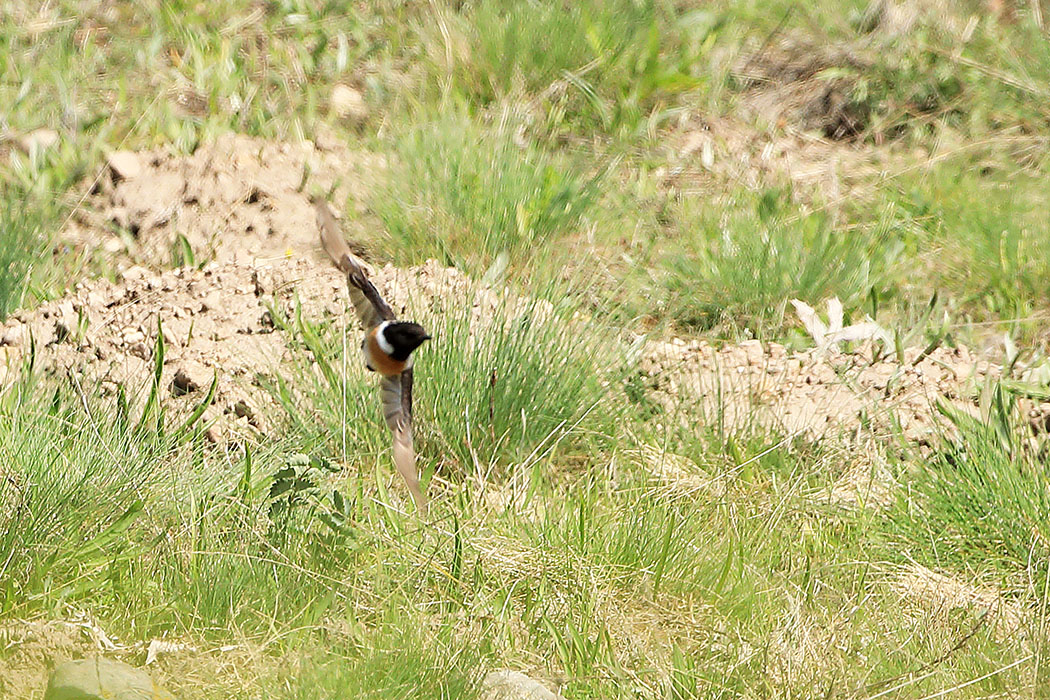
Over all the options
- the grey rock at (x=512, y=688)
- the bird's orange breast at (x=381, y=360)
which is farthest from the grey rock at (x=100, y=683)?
the bird's orange breast at (x=381, y=360)

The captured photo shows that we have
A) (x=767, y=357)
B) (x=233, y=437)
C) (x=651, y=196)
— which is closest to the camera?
(x=233, y=437)

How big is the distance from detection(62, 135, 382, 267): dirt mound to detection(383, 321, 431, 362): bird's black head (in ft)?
5.91

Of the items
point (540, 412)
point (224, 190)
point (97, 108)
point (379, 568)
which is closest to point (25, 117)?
point (97, 108)

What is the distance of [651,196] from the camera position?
18.0 feet

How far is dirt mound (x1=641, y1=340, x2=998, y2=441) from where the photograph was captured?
3.84 metres

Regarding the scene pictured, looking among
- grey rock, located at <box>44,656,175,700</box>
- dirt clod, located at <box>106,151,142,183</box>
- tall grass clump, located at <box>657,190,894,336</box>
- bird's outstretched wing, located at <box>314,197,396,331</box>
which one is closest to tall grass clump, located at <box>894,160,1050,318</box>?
tall grass clump, located at <box>657,190,894,336</box>

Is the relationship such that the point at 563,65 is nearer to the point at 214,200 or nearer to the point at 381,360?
the point at 214,200

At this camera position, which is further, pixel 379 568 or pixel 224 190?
pixel 224 190

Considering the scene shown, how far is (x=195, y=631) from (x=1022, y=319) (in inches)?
125

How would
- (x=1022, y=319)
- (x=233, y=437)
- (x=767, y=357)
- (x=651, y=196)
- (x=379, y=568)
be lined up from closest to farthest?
1. (x=379, y=568)
2. (x=233, y=437)
3. (x=767, y=357)
4. (x=1022, y=319)
5. (x=651, y=196)

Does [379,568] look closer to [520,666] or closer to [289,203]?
[520,666]

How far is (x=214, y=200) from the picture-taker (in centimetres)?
502

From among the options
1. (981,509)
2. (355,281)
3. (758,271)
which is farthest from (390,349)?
(758,271)

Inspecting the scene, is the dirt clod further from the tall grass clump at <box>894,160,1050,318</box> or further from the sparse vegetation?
the tall grass clump at <box>894,160,1050,318</box>
